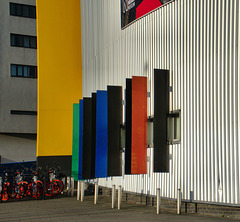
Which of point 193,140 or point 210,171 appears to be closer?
point 210,171

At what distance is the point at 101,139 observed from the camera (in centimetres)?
1823

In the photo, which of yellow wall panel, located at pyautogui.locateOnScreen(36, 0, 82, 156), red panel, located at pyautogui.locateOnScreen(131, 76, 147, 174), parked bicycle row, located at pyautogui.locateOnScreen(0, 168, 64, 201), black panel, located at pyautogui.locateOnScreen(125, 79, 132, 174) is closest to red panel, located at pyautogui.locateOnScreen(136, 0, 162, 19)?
red panel, located at pyautogui.locateOnScreen(131, 76, 147, 174)

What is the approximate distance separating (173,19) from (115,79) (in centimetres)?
565

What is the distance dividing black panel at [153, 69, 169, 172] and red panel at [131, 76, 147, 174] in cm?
100

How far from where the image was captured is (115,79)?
2012 centimetres

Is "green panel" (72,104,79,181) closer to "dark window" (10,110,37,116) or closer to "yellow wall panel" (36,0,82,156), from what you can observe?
"yellow wall panel" (36,0,82,156)

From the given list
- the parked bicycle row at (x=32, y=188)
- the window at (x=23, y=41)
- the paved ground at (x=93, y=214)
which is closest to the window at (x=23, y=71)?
the window at (x=23, y=41)

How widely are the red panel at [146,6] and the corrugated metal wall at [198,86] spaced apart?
0.74 feet

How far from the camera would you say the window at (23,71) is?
42469 mm

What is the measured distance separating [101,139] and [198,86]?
19.4ft

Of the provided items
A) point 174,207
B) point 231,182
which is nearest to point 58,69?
point 174,207

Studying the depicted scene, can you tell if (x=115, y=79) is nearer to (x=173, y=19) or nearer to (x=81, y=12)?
(x=173, y=19)

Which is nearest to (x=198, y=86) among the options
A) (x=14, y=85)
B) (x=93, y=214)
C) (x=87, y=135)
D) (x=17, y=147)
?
(x=93, y=214)

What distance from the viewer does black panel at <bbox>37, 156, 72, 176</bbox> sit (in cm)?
2650
